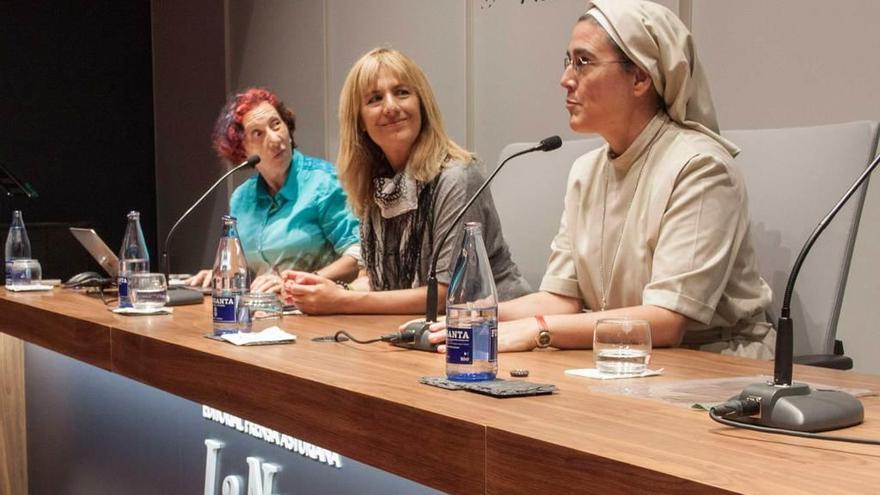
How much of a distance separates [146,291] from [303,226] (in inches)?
37.0

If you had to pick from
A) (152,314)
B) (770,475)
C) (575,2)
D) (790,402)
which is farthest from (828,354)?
(575,2)

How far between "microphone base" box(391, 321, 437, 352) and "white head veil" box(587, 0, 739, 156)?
65 cm

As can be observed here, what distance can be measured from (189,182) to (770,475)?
5.91m

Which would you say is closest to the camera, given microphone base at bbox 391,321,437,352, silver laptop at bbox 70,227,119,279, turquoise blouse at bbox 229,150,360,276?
microphone base at bbox 391,321,437,352

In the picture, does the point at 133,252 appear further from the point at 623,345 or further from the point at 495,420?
the point at 495,420

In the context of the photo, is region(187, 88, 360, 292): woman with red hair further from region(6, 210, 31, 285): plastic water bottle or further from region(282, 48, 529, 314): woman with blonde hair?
region(6, 210, 31, 285): plastic water bottle

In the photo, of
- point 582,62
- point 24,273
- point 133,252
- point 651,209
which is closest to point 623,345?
point 651,209

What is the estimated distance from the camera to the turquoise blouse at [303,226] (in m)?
3.38

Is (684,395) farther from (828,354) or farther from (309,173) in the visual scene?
(309,173)

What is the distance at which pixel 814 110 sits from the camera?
284 centimetres

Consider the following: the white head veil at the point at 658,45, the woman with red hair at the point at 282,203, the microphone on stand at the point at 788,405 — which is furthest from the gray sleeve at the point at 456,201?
the microphone on stand at the point at 788,405

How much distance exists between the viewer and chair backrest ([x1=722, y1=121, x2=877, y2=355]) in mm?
2004

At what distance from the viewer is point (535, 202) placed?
270 cm

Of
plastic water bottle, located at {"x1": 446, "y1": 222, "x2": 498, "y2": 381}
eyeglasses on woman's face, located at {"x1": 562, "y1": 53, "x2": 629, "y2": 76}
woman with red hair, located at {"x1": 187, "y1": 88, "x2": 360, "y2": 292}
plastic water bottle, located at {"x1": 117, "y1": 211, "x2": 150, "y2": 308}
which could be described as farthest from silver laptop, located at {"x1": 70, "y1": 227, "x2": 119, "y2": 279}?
plastic water bottle, located at {"x1": 446, "y1": 222, "x2": 498, "y2": 381}
